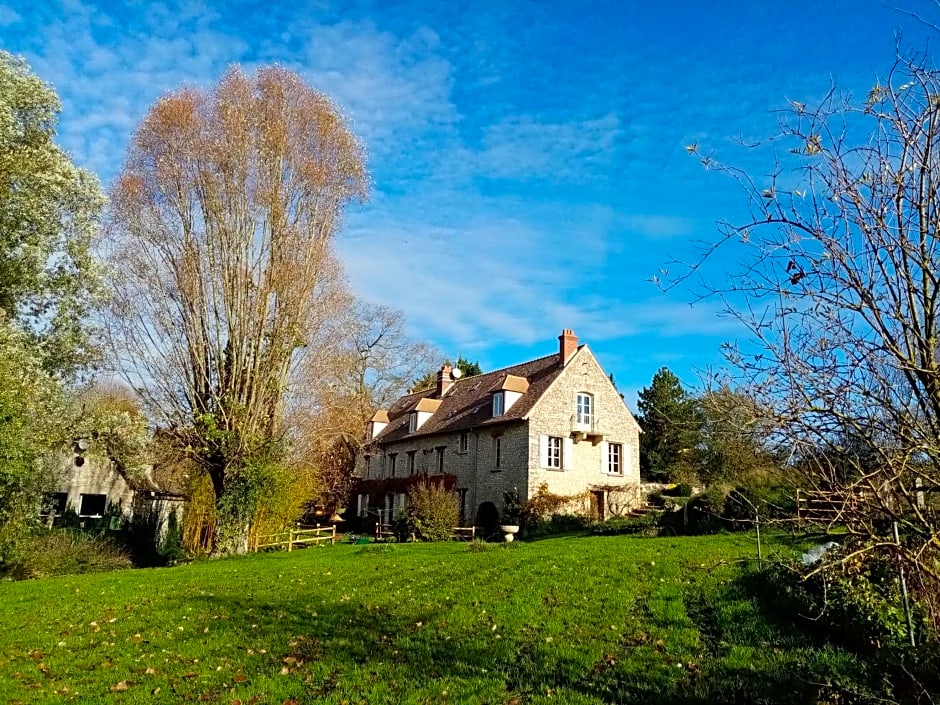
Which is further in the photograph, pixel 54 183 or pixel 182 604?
pixel 54 183

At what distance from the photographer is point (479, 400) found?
1443 inches

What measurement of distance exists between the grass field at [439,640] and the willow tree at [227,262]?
9.40 m

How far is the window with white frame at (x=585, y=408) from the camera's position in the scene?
33.6 metres

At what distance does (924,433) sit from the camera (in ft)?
11.7

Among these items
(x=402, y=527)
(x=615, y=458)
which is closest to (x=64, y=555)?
(x=402, y=527)

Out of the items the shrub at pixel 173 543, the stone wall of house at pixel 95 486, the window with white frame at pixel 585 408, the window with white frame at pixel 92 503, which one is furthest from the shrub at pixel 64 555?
the window with white frame at pixel 585 408

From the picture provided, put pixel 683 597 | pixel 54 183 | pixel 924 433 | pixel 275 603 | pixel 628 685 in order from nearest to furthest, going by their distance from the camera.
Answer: pixel 924 433, pixel 628 685, pixel 683 597, pixel 275 603, pixel 54 183

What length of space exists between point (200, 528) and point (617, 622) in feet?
68.2

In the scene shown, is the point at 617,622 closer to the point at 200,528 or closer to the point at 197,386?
the point at 197,386

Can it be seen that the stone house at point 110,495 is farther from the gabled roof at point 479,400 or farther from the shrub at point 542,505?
the shrub at point 542,505

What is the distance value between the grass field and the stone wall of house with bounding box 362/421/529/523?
1699 cm

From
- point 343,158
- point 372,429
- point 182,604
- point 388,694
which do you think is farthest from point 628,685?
point 372,429

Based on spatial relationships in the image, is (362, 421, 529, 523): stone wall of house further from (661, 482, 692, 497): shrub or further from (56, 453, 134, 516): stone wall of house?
(56, 453, 134, 516): stone wall of house

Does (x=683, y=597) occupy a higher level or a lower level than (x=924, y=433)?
lower
